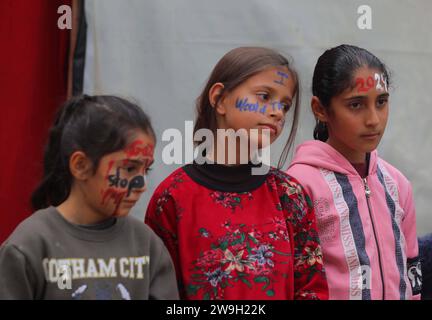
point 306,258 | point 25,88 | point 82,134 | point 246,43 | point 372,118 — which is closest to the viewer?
point 82,134

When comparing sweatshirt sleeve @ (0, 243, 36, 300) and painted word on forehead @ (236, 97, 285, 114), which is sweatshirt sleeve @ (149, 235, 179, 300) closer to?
sweatshirt sleeve @ (0, 243, 36, 300)

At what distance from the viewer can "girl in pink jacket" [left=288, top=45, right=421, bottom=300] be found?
223 centimetres

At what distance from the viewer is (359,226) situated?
89.4 inches

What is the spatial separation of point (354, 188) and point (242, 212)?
428 mm

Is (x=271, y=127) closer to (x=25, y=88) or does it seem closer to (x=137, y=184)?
(x=137, y=184)

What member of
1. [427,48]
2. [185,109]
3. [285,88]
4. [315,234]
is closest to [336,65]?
[285,88]

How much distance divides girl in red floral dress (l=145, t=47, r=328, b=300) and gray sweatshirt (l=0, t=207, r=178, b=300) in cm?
14

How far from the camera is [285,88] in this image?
2115 mm

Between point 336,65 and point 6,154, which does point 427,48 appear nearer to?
point 336,65

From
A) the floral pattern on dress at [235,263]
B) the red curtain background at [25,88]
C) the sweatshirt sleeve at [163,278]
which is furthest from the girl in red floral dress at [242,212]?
the red curtain background at [25,88]

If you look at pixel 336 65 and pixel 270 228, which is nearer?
pixel 270 228

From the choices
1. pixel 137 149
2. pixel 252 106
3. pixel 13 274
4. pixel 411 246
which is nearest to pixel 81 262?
pixel 13 274

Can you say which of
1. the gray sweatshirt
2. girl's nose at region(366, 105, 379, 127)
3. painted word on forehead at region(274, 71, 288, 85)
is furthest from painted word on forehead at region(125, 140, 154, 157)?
girl's nose at region(366, 105, 379, 127)

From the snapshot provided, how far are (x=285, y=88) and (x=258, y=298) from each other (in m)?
0.54
